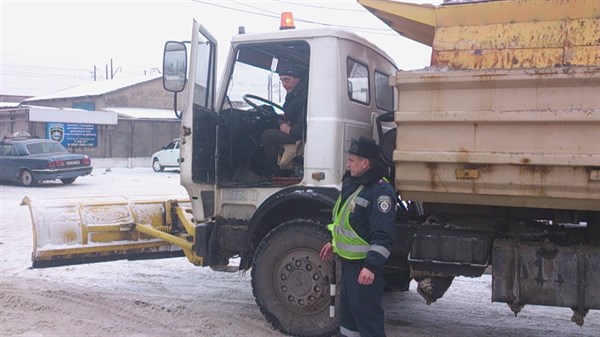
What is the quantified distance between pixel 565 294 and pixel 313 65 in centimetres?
261

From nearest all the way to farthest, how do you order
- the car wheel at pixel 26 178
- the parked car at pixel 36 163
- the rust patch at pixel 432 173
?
the rust patch at pixel 432 173
the parked car at pixel 36 163
the car wheel at pixel 26 178

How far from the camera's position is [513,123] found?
4012 millimetres

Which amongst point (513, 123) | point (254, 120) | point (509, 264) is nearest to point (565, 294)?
point (509, 264)

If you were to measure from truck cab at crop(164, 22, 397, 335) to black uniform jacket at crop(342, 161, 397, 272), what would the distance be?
73 cm

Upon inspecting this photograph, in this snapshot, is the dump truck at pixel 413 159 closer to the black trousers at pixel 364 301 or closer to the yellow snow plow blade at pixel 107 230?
the yellow snow plow blade at pixel 107 230

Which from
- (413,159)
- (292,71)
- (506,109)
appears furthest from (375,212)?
(292,71)

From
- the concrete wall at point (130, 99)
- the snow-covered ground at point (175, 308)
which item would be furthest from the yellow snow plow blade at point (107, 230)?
the concrete wall at point (130, 99)

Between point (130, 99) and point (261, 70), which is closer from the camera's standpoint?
point (261, 70)

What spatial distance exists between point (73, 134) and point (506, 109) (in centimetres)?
2730

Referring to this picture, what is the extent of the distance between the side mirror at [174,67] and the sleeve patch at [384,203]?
6.98ft

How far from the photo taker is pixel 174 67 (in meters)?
5.11

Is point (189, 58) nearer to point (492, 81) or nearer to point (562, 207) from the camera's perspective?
point (492, 81)

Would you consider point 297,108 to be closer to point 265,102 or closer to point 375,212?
point 265,102

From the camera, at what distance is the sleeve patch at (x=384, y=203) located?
3945mm
